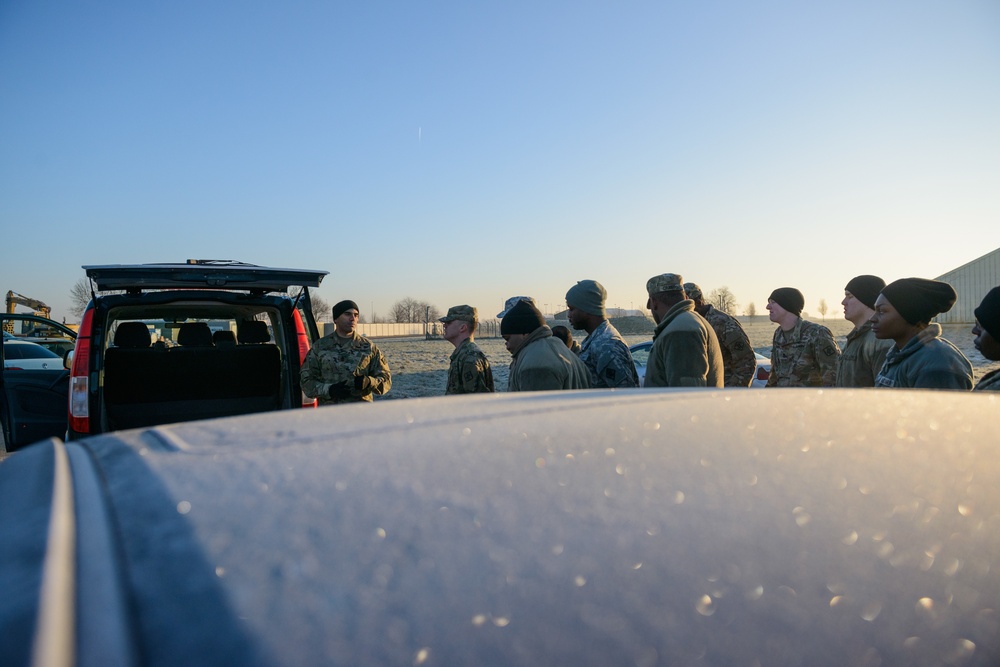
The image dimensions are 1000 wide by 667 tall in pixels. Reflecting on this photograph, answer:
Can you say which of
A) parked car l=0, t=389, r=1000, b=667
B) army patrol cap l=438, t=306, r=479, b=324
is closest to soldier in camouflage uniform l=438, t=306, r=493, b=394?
army patrol cap l=438, t=306, r=479, b=324

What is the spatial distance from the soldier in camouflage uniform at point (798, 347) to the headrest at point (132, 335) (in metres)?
5.62

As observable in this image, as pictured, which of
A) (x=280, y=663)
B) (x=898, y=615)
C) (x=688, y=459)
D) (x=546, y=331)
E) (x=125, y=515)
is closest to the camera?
(x=280, y=663)

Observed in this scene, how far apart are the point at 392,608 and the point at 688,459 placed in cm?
50

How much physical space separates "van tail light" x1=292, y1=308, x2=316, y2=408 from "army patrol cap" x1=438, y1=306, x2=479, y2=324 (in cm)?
110

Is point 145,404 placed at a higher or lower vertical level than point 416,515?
lower

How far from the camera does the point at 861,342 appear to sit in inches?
181

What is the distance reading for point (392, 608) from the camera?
0.61 meters

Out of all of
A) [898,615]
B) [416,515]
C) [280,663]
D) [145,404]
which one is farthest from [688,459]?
[145,404]

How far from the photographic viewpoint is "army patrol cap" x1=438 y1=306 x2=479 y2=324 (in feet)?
16.5

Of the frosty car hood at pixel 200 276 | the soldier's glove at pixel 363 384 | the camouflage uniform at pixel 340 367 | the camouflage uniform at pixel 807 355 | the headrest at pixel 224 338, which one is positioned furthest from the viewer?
the headrest at pixel 224 338

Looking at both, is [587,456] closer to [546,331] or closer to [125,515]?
[125,515]

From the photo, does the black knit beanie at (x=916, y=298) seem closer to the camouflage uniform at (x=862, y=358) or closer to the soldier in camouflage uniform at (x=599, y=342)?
the camouflage uniform at (x=862, y=358)

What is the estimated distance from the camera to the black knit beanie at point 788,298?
5.68m

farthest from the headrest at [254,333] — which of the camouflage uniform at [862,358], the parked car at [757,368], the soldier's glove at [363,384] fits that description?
the camouflage uniform at [862,358]
